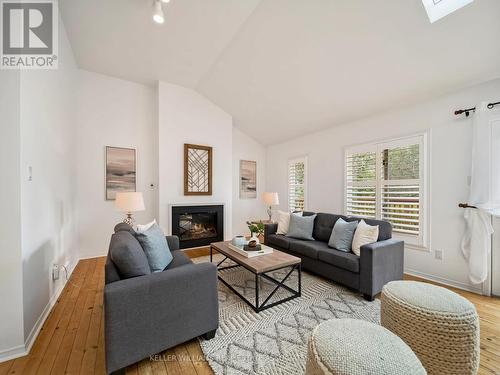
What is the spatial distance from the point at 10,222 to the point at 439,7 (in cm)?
419

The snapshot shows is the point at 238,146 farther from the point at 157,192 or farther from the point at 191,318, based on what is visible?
Answer: the point at 191,318

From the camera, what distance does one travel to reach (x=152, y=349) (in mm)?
1473

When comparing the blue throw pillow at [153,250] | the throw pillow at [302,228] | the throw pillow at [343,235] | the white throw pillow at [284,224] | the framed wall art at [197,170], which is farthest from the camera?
the framed wall art at [197,170]

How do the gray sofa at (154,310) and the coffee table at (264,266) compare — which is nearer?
the gray sofa at (154,310)

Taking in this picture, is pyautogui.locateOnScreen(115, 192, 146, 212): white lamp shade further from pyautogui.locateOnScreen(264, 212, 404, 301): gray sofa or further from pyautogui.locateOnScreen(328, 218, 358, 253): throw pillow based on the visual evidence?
pyautogui.locateOnScreen(328, 218, 358, 253): throw pillow

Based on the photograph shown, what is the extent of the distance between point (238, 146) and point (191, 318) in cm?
454

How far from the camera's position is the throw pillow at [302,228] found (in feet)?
Result: 11.2

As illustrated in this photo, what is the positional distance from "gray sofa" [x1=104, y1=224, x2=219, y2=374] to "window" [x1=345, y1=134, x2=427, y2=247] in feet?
9.62

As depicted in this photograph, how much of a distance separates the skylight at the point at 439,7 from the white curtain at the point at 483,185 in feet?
3.73

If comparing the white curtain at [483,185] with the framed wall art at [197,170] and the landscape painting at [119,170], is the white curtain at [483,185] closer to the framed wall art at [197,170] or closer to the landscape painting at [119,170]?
the framed wall art at [197,170]

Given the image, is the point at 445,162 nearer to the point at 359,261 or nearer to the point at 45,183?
the point at 359,261

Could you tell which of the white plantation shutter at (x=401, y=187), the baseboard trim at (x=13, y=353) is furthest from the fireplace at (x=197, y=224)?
the white plantation shutter at (x=401, y=187)

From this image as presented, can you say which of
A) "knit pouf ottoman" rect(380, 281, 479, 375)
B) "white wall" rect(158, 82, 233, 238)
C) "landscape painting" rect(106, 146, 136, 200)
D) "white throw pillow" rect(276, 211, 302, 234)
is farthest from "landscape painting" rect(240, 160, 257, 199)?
"knit pouf ottoman" rect(380, 281, 479, 375)

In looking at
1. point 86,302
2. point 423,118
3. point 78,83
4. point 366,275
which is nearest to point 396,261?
point 366,275
